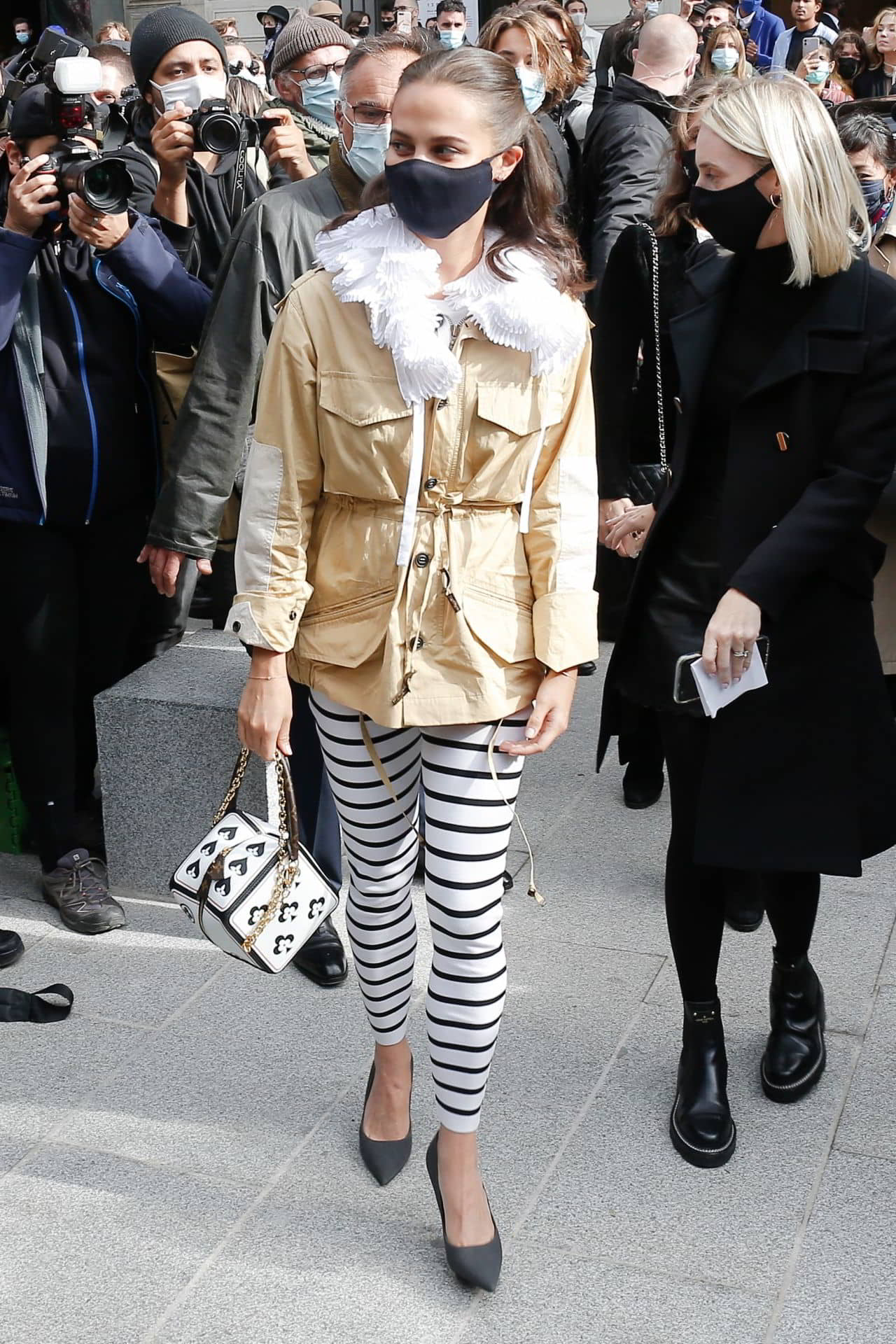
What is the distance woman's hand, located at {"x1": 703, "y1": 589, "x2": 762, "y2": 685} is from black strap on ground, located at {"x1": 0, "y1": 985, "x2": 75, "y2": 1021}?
1.73 m

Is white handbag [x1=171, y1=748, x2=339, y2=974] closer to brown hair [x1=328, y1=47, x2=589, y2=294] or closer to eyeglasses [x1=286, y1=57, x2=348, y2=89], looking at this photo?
brown hair [x1=328, y1=47, x2=589, y2=294]

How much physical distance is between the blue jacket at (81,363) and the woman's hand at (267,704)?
1416 mm

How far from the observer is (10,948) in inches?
143

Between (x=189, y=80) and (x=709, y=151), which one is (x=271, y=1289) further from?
(x=189, y=80)

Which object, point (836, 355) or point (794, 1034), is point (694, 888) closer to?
point (794, 1034)

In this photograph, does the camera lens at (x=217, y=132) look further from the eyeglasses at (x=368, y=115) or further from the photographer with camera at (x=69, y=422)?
the eyeglasses at (x=368, y=115)

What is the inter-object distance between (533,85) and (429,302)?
10.5ft

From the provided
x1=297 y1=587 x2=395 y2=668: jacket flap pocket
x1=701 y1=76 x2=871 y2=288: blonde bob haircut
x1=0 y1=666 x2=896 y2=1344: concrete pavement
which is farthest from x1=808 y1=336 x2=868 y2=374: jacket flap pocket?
x1=0 y1=666 x2=896 y2=1344: concrete pavement

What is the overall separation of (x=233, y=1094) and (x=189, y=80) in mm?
2749

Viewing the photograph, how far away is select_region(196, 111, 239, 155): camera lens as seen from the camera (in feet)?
11.7

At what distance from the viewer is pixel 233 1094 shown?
3.08 metres

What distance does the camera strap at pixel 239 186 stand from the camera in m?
3.89

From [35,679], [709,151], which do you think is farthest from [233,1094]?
[709,151]

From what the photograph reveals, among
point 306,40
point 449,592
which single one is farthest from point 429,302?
point 306,40
